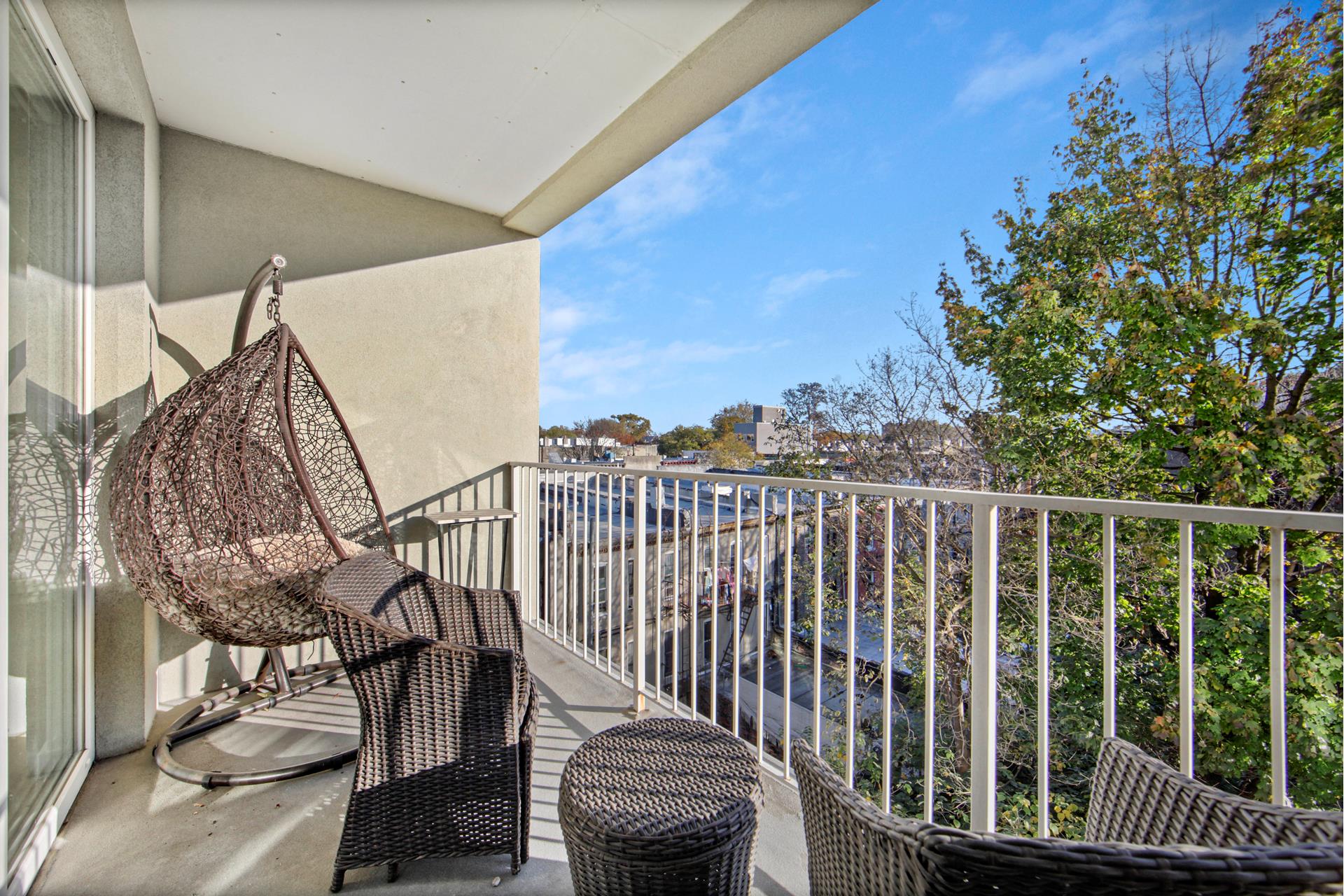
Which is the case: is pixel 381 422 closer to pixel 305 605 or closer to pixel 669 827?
pixel 305 605

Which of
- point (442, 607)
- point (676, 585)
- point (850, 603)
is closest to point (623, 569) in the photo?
point (676, 585)

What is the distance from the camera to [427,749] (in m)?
1.54

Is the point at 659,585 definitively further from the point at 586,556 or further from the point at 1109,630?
the point at 1109,630

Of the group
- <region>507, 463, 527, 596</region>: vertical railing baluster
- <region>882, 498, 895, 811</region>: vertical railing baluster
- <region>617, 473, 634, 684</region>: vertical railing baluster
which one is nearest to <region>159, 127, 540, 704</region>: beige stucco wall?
<region>507, 463, 527, 596</region>: vertical railing baluster

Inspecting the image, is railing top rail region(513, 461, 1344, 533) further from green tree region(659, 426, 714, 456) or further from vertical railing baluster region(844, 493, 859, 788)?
green tree region(659, 426, 714, 456)

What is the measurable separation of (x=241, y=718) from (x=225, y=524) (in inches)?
40.6

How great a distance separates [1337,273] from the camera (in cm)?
673

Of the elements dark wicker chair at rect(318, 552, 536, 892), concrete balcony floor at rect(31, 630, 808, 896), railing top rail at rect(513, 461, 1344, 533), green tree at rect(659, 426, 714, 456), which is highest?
green tree at rect(659, 426, 714, 456)

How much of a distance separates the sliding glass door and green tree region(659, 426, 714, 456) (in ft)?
20.5

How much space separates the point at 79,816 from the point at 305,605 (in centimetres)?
87

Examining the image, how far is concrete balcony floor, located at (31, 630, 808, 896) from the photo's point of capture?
1589 millimetres

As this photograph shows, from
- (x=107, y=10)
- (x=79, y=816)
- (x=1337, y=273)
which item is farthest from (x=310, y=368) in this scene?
(x=1337, y=273)

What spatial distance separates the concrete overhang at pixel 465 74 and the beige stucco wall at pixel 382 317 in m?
0.24

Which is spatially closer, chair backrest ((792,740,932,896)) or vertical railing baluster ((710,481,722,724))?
chair backrest ((792,740,932,896))
